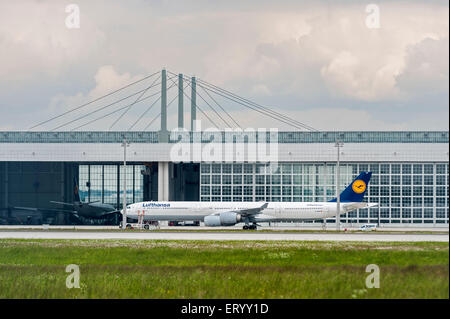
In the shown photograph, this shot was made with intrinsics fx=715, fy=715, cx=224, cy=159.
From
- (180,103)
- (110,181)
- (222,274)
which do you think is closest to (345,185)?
(180,103)

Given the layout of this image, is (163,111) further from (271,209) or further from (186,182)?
(271,209)

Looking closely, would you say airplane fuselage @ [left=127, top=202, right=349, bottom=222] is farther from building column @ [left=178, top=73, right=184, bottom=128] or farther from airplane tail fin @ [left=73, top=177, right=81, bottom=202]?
building column @ [left=178, top=73, right=184, bottom=128]

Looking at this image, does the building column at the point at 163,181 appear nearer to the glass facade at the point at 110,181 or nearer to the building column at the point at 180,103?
the glass facade at the point at 110,181

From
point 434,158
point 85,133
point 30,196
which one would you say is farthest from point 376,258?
point 30,196

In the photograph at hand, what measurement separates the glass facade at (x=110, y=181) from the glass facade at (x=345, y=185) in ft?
57.4

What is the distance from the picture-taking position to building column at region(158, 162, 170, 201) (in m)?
111

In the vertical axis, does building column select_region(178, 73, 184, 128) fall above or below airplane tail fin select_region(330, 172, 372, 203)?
above

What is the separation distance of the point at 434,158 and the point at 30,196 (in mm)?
67794

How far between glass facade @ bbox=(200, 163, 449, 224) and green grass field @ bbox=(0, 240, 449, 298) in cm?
6353

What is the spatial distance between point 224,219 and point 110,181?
3738 cm

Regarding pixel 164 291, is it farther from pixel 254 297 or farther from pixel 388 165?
pixel 388 165

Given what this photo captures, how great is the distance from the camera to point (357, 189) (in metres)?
95.4

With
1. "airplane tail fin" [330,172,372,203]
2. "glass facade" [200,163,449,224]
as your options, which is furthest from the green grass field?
"glass facade" [200,163,449,224]

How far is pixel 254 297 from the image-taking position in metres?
24.4
